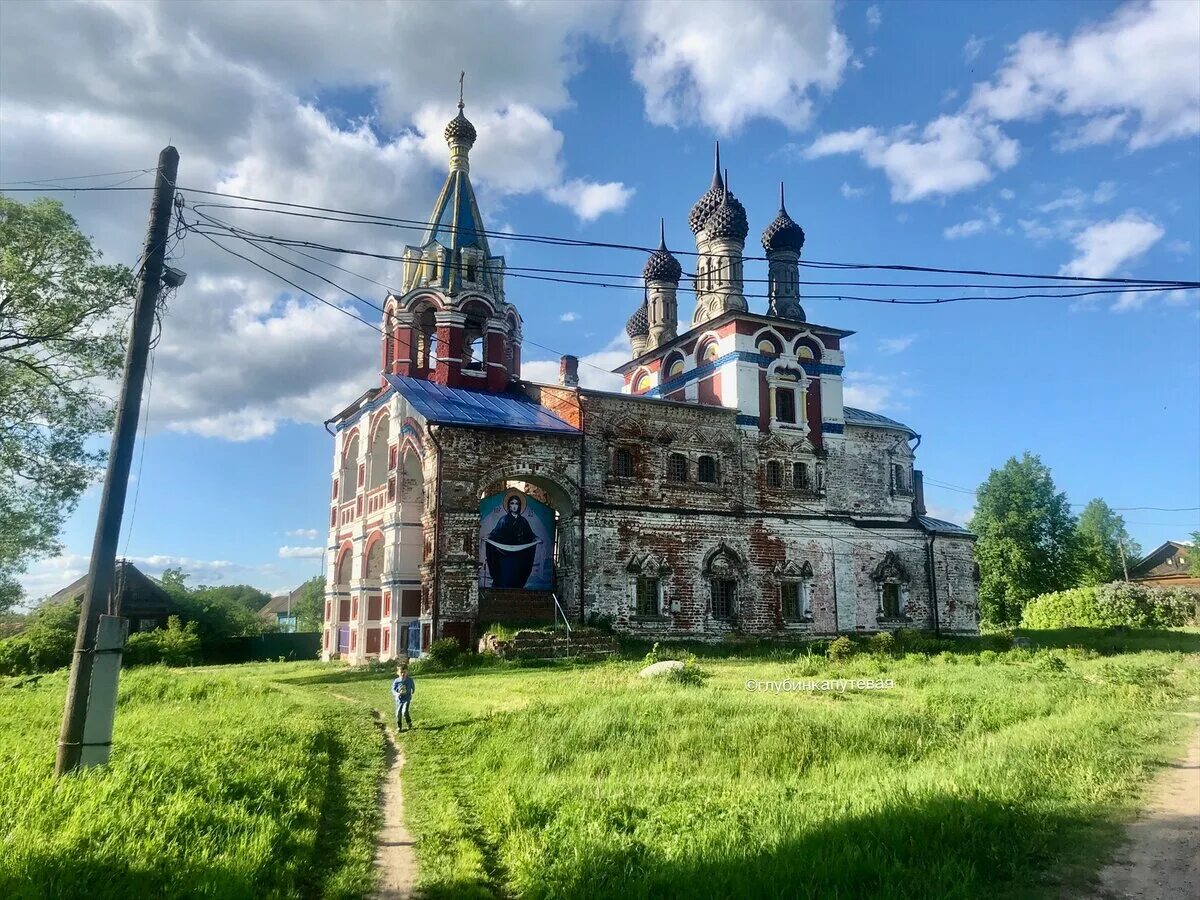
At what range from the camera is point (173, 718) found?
38.8ft

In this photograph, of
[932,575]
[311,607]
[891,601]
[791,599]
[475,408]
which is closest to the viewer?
[475,408]

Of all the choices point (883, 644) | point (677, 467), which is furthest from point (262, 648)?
point (883, 644)

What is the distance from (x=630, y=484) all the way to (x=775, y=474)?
5539 mm

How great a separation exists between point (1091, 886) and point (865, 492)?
971 inches

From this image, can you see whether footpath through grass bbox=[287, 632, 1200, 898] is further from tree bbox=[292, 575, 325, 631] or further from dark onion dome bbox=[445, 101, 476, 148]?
tree bbox=[292, 575, 325, 631]

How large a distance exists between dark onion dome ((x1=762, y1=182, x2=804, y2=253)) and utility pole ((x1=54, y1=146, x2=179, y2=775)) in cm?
2509

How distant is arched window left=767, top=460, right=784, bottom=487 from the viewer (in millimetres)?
28312

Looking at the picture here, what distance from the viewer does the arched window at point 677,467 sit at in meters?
Result: 26.6

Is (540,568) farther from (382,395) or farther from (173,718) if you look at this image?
(173,718)

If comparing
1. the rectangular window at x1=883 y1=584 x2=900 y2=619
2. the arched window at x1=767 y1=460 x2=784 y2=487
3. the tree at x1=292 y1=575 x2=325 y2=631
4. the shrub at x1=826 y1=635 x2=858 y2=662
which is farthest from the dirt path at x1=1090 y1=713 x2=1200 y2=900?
the tree at x1=292 y1=575 x2=325 y2=631

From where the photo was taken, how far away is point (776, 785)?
8.32 meters

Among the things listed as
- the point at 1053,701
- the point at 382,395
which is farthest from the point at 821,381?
the point at 1053,701

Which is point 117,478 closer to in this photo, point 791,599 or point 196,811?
point 196,811

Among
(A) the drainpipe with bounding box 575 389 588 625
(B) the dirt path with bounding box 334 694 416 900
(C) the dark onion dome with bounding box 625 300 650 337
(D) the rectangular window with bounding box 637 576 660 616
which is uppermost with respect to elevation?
(C) the dark onion dome with bounding box 625 300 650 337
